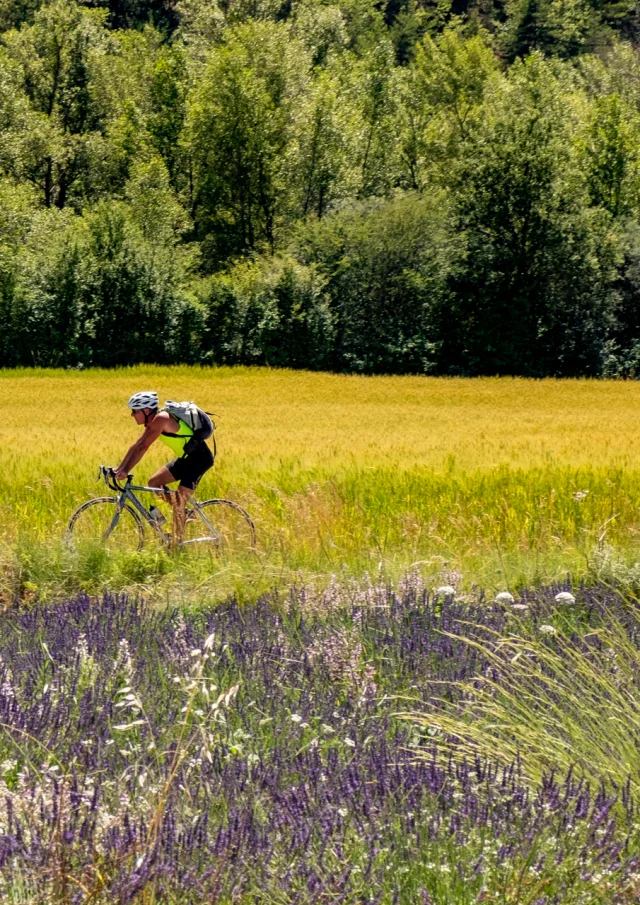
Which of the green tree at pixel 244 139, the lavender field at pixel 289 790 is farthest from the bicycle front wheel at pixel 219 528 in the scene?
the green tree at pixel 244 139

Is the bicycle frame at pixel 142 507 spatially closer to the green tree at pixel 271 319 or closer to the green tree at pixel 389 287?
the green tree at pixel 271 319

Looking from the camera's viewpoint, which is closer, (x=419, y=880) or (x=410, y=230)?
(x=419, y=880)

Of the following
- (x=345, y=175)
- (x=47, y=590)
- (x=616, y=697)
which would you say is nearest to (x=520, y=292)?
(x=345, y=175)

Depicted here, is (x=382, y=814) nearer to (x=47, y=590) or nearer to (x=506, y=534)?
(x=47, y=590)

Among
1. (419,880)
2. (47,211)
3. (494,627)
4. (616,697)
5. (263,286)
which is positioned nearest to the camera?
(419,880)

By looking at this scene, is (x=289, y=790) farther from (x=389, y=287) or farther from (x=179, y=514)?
(x=389, y=287)

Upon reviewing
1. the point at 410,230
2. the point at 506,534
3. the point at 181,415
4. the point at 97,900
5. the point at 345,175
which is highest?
the point at 345,175

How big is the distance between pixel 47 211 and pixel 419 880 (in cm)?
5530

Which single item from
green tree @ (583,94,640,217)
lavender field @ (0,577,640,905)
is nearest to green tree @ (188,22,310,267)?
green tree @ (583,94,640,217)

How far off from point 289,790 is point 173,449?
19.4 ft

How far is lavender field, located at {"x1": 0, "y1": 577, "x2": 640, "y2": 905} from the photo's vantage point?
2674mm

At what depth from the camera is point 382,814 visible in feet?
9.96

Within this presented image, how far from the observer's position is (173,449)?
8.97 m

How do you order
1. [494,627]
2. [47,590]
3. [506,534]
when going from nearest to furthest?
1. [494,627]
2. [47,590]
3. [506,534]
